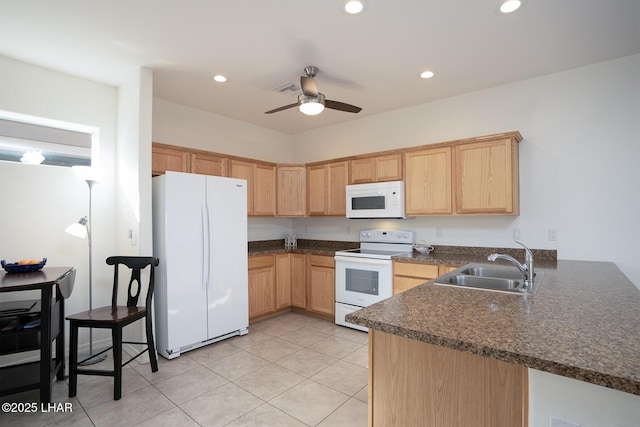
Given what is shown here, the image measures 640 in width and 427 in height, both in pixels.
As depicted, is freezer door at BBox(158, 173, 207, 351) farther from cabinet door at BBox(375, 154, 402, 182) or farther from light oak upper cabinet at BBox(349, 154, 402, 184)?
cabinet door at BBox(375, 154, 402, 182)

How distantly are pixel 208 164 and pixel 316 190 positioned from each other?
154cm

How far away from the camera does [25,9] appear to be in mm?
2125

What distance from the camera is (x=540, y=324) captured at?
122 centimetres

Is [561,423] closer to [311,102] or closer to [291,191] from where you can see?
[311,102]

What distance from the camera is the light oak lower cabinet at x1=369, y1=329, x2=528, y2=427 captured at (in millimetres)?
1171

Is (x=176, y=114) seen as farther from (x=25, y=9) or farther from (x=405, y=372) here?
(x=405, y=372)

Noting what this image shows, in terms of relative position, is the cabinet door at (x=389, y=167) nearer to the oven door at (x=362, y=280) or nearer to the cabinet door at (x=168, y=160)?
the oven door at (x=362, y=280)

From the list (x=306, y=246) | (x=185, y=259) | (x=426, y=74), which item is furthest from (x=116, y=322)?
(x=426, y=74)

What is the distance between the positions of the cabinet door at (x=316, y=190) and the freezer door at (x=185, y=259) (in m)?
1.76

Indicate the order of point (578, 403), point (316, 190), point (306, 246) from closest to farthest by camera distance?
point (578, 403), point (316, 190), point (306, 246)

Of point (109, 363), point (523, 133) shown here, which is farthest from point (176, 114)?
point (523, 133)

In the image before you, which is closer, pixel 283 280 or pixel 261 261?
pixel 261 261

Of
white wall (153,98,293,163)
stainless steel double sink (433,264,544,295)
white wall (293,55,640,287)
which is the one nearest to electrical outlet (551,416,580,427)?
stainless steel double sink (433,264,544,295)

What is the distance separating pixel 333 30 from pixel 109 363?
3519 mm
